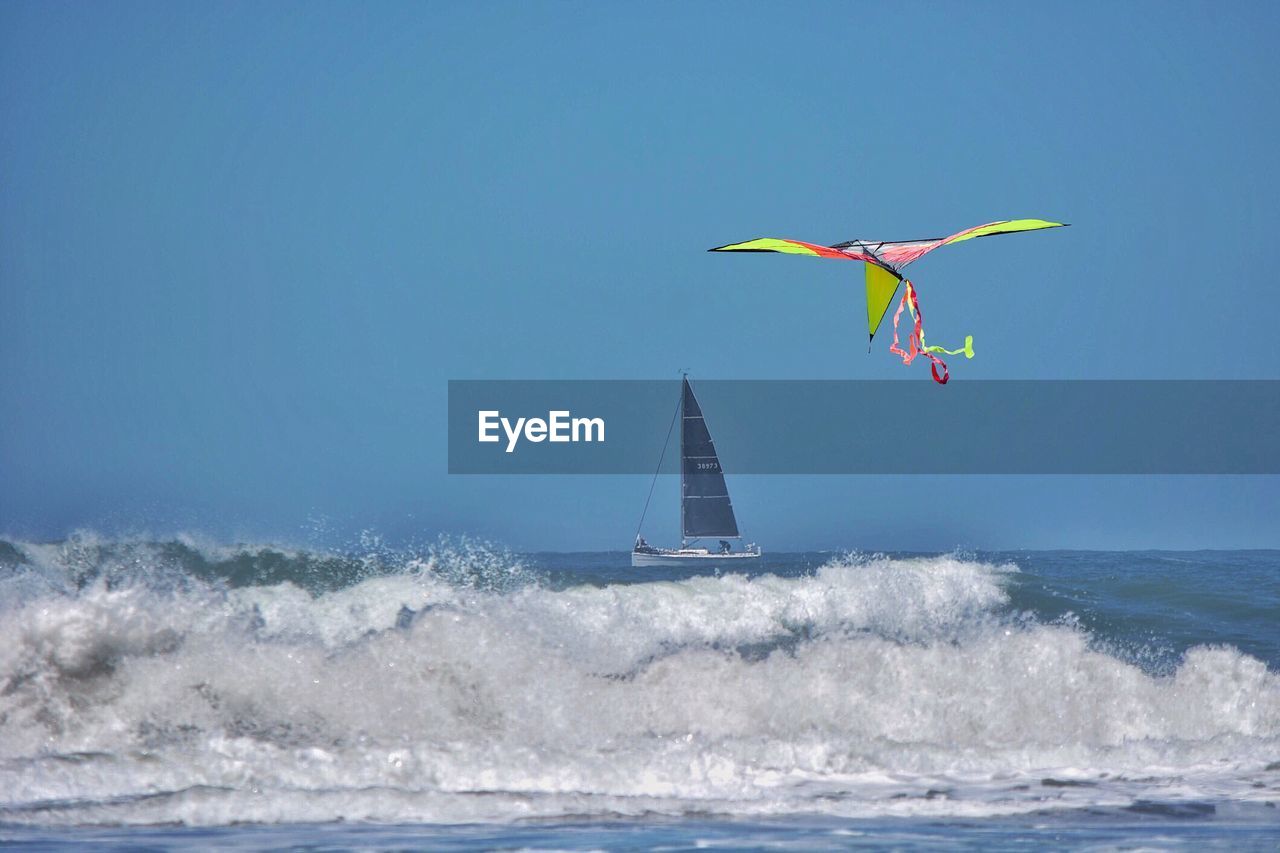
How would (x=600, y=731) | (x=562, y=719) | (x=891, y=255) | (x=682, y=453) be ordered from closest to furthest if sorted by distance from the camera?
(x=600, y=731), (x=562, y=719), (x=891, y=255), (x=682, y=453)

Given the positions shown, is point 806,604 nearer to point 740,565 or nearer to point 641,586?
point 641,586

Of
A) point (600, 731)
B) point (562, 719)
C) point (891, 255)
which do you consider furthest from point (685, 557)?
point (600, 731)

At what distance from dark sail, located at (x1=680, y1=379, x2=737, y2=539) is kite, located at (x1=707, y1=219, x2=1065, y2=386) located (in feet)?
62.8

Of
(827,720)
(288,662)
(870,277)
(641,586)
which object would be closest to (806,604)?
(641,586)

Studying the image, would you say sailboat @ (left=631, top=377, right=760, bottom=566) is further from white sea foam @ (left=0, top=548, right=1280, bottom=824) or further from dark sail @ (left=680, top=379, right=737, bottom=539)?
white sea foam @ (left=0, top=548, right=1280, bottom=824)

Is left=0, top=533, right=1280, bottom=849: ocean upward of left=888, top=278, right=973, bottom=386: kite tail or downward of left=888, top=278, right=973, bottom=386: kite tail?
downward

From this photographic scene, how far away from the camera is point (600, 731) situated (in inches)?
323

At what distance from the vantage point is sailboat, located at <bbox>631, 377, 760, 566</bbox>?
3116 centimetres

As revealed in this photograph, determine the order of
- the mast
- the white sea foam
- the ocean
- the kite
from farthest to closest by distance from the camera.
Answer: the mast
the kite
the white sea foam
the ocean

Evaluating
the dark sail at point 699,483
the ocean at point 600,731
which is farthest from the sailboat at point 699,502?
the ocean at point 600,731

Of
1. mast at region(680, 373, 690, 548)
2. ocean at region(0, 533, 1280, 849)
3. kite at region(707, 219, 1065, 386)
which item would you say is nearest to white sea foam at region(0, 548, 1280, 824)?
ocean at region(0, 533, 1280, 849)

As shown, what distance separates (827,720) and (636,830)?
3.17 meters

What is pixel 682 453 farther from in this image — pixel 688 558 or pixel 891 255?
pixel 891 255

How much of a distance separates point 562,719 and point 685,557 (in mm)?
24619
